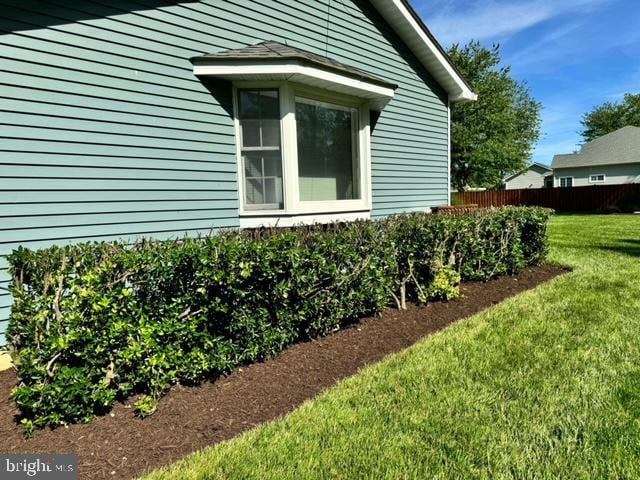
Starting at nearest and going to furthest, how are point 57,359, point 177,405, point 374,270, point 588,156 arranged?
point 57,359 < point 177,405 < point 374,270 < point 588,156

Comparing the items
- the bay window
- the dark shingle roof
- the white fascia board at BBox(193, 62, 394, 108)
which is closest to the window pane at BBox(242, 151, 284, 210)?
the bay window

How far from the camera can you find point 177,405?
287cm

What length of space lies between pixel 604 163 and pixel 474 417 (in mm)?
34759

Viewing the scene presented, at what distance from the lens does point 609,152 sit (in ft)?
100

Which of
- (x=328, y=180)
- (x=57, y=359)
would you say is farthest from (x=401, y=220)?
(x=57, y=359)

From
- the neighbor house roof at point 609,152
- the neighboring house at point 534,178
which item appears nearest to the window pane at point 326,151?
the neighbor house roof at point 609,152

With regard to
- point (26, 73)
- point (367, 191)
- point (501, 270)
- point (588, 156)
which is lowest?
point (501, 270)

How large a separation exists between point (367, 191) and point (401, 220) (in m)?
1.80

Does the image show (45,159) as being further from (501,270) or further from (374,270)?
(501,270)

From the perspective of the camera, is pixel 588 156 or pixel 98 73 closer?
pixel 98 73

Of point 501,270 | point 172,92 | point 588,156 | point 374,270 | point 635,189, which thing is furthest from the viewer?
point 588,156

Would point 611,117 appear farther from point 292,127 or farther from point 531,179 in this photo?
point 292,127

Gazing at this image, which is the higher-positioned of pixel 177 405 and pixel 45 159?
pixel 45 159

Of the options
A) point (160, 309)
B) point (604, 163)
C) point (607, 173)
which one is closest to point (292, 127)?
point (160, 309)
